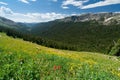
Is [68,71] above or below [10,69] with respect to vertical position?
below

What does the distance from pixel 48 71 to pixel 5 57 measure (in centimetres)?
210

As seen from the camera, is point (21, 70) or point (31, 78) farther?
point (21, 70)

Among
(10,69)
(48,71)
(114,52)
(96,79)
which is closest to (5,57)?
(48,71)

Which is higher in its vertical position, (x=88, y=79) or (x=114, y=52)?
(x=88, y=79)

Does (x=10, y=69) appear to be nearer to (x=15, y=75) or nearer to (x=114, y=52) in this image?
(x=15, y=75)

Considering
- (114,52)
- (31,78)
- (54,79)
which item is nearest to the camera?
(31,78)

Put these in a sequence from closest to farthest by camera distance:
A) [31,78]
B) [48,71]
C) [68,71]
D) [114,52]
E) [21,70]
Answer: [31,78] → [21,70] → [48,71] → [68,71] → [114,52]

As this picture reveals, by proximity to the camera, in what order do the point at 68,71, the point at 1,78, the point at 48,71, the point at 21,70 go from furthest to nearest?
the point at 68,71, the point at 48,71, the point at 21,70, the point at 1,78

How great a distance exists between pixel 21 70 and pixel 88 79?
233cm

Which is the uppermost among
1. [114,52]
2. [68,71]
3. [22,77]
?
[22,77]

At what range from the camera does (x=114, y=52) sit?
76.9 m

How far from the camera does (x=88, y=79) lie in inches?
329

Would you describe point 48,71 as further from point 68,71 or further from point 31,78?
point 31,78

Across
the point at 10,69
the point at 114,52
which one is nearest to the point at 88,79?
the point at 10,69
